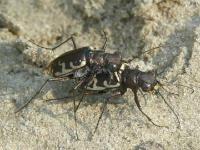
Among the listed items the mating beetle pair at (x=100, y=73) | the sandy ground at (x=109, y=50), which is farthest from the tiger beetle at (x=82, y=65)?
the sandy ground at (x=109, y=50)

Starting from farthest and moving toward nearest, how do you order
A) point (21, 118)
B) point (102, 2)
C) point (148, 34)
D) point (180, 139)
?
1. point (102, 2)
2. point (148, 34)
3. point (21, 118)
4. point (180, 139)

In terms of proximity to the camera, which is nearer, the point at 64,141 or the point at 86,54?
the point at 64,141

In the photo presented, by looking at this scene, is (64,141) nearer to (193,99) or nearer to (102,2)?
(193,99)

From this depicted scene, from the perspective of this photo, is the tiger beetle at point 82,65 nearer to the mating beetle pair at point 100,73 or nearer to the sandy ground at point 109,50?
the mating beetle pair at point 100,73

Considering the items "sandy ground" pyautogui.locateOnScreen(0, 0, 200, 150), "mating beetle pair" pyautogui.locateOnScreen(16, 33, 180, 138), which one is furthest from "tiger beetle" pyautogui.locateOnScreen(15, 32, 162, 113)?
"sandy ground" pyautogui.locateOnScreen(0, 0, 200, 150)

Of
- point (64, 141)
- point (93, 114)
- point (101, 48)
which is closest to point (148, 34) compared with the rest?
point (101, 48)

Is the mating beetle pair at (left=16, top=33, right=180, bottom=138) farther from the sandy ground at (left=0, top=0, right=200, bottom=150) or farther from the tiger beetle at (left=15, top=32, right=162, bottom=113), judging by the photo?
the sandy ground at (left=0, top=0, right=200, bottom=150)
